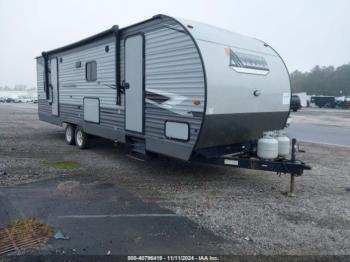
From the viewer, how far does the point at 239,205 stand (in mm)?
5359

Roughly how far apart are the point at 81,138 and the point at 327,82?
287 feet

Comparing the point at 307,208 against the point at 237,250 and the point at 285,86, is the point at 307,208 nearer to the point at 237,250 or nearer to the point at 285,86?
the point at 237,250

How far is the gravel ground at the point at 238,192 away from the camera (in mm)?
4184

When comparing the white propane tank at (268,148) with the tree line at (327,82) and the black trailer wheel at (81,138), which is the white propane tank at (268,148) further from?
the tree line at (327,82)

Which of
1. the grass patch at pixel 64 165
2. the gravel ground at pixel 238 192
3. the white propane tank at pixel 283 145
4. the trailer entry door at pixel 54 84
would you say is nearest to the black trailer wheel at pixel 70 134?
the gravel ground at pixel 238 192

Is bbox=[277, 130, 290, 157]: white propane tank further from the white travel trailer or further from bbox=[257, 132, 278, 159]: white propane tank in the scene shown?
the white travel trailer

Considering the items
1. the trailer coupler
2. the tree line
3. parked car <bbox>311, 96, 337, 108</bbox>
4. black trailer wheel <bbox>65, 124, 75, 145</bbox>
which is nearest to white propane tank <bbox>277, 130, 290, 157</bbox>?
the trailer coupler

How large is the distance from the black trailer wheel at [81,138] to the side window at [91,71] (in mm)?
1768

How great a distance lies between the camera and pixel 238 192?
6082 millimetres

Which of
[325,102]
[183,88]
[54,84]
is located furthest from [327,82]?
[183,88]

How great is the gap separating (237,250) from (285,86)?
4.72 metres

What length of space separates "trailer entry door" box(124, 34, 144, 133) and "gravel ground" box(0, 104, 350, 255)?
1.27 metres

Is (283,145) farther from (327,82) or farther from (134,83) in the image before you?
(327,82)

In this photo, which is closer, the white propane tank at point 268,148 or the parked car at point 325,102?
the white propane tank at point 268,148
